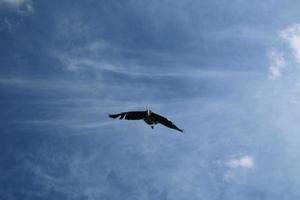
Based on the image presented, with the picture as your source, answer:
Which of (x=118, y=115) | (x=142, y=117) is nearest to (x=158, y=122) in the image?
(x=142, y=117)

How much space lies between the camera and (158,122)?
141 feet

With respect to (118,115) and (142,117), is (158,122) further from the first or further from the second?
(118,115)

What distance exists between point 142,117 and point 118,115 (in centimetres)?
280

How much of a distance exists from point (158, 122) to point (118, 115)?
14.8 feet

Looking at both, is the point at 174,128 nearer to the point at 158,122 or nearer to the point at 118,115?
the point at 158,122

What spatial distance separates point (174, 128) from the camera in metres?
43.8

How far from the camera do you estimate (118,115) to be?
142ft

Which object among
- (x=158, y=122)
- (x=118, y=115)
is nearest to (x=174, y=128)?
(x=158, y=122)

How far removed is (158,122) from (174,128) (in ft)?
6.86

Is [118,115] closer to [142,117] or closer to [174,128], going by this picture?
[142,117]

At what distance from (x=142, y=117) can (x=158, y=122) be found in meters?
1.92

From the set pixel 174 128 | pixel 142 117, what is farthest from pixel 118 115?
pixel 174 128
